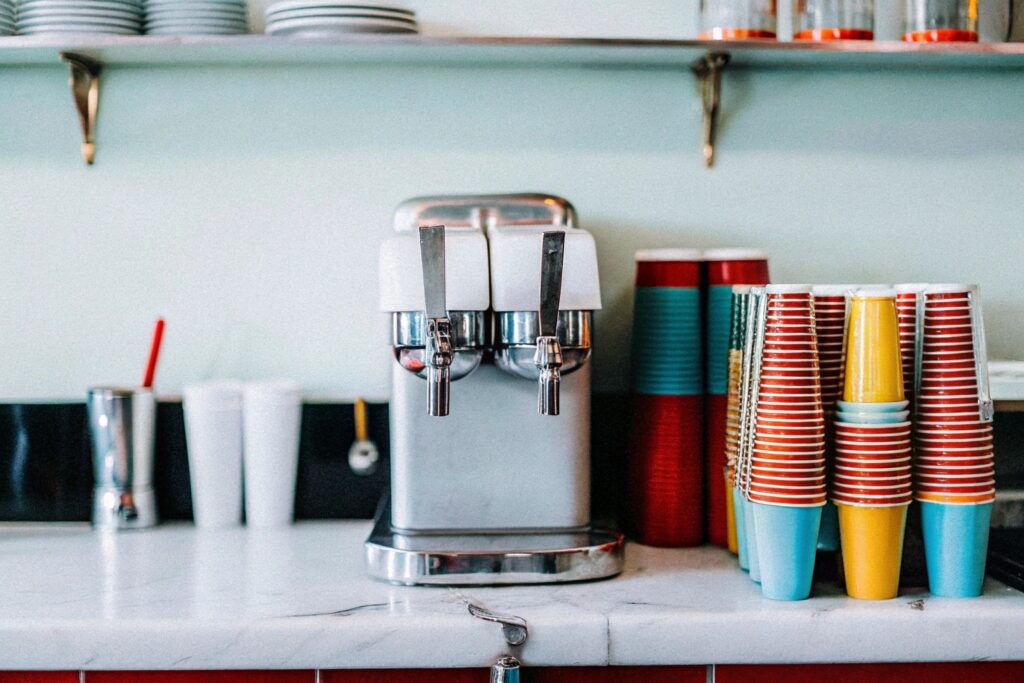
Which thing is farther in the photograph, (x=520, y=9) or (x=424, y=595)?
(x=520, y=9)

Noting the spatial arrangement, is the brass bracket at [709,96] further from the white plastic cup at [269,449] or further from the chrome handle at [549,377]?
the white plastic cup at [269,449]

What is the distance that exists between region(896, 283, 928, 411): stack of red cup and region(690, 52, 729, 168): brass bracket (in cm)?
50

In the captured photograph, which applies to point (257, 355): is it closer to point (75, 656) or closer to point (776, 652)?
point (75, 656)

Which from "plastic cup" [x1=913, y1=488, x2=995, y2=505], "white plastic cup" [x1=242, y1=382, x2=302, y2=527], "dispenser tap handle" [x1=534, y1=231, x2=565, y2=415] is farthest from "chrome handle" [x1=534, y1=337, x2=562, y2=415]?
"white plastic cup" [x1=242, y1=382, x2=302, y2=527]

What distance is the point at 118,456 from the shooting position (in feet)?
4.71

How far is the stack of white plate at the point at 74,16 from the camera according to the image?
4.43 feet

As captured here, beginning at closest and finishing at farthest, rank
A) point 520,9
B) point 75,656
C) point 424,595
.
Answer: point 75,656 < point 424,595 < point 520,9

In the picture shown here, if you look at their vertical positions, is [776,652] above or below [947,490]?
below

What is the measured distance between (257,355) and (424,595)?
61 centimetres

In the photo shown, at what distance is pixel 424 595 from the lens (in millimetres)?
1104

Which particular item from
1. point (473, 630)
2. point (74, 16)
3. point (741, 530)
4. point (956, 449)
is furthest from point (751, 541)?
point (74, 16)

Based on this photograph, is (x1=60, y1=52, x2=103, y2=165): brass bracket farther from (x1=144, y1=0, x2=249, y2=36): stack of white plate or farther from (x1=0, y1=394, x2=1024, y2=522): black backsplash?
(x1=0, y1=394, x2=1024, y2=522): black backsplash

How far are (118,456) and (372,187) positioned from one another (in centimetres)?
57

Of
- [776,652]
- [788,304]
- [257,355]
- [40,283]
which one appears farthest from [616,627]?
[40,283]
